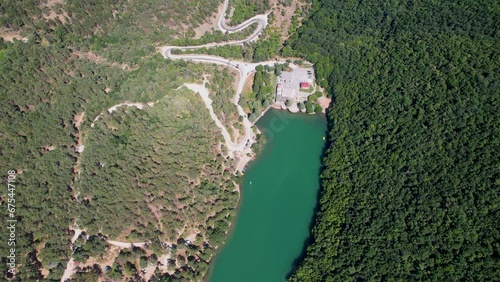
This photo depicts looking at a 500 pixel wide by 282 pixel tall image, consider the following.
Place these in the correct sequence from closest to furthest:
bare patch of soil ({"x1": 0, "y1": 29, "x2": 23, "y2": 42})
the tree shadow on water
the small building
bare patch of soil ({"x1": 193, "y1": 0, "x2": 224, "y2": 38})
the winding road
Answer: the tree shadow on water → the winding road → bare patch of soil ({"x1": 0, "y1": 29, "x2": 23, "y2": 42}) → the small building → bare patch of soil ({"x1": 193, "y1": 0, "x2": 224, "y2": 38})

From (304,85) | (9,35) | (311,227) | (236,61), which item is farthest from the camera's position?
(236,61)

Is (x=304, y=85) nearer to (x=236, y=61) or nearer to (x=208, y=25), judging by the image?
(x=236, y=61)

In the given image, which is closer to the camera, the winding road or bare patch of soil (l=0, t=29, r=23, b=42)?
the winding road

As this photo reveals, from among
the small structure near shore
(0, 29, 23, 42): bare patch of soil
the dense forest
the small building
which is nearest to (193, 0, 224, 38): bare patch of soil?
the dense forest

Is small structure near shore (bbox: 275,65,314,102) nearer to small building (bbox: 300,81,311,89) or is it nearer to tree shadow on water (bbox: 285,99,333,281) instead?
small building (bbox: 300,81,311,89)

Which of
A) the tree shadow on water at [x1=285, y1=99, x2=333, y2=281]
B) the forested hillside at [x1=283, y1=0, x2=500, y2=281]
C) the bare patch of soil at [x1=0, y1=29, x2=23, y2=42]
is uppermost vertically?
the bare patch of soil at [x1=0, y1=29, x2=23, y2=42]

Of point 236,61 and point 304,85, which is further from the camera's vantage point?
point 236,61

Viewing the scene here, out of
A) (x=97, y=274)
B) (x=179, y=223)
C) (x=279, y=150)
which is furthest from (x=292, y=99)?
(x=97, y=274)

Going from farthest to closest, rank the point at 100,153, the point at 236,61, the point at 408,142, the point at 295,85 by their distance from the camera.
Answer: the point at 236,61 → the point at 295,85 → the point at 100,153 → the point at 408,142

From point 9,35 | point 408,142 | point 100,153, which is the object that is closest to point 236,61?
point 100,153
